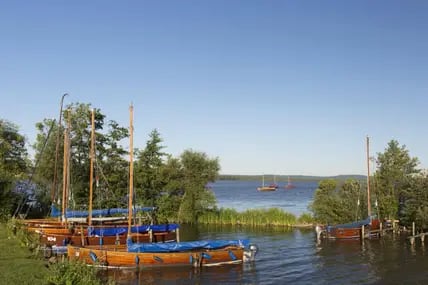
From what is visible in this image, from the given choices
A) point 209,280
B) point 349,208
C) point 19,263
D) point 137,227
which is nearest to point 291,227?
point 349,208

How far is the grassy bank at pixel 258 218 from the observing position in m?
59.2

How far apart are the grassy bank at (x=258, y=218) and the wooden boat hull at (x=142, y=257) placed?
84.5 feet

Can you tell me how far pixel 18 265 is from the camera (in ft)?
72.8

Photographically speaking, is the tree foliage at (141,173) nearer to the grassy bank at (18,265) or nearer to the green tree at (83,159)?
the green tree at (83,159)

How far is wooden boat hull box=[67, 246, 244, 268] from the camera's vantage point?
107 ft

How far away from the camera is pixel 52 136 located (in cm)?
5591

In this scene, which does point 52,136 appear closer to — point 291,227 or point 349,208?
point 291,227

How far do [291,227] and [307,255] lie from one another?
18.0m

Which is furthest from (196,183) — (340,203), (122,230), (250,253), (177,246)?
(177,246)

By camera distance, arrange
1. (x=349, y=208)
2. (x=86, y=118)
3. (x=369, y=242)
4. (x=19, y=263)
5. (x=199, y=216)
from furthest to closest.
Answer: (x=199, y=216), (x=86, y=118), (x=349, y=208), (x=369, y=242), (x=19, y=263)

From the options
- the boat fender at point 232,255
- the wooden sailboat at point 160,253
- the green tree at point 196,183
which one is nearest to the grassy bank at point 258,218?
the green tree at point 196,183

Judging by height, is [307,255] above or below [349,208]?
below

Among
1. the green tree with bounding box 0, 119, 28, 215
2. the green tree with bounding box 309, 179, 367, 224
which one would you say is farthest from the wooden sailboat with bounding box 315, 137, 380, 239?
the green tree with bounding box 0, 119, 28, 215

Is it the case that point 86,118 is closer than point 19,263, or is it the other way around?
point 19,263
